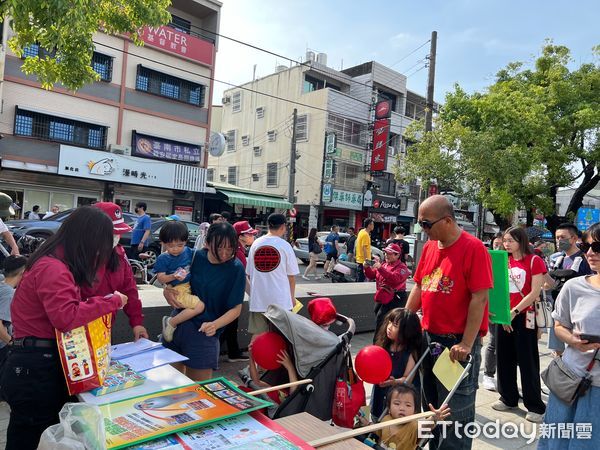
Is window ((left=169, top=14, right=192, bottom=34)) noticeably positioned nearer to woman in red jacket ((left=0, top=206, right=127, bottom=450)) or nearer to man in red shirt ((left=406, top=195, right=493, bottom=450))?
man in red shirt ((left=406, top=195, right=493, bottom=450))

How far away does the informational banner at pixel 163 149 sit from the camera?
59.7ft

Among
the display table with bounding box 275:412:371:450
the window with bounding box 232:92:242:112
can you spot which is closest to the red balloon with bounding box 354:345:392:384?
the display table with bounding box 275:412:371:450

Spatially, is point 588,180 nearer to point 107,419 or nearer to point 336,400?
point 336,400

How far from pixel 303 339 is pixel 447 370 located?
92cm

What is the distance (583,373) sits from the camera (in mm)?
2533

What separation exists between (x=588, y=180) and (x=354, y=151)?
12596 millimetres

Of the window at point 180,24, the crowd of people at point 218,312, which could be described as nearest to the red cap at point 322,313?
the crowd of people at point 218,312

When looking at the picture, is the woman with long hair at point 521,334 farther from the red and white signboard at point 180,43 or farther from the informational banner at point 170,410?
the red and white signboard at point 180,43

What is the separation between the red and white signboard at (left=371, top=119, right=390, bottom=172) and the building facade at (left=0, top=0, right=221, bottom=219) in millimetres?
10395

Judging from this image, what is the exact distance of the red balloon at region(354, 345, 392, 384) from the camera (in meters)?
2.56

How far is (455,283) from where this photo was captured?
2742mm

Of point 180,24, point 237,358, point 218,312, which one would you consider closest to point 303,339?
point 218,312

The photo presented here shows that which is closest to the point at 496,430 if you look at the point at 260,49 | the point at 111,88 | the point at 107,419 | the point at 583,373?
the point at 583,373

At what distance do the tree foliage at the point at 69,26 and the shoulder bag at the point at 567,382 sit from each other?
5.72m
